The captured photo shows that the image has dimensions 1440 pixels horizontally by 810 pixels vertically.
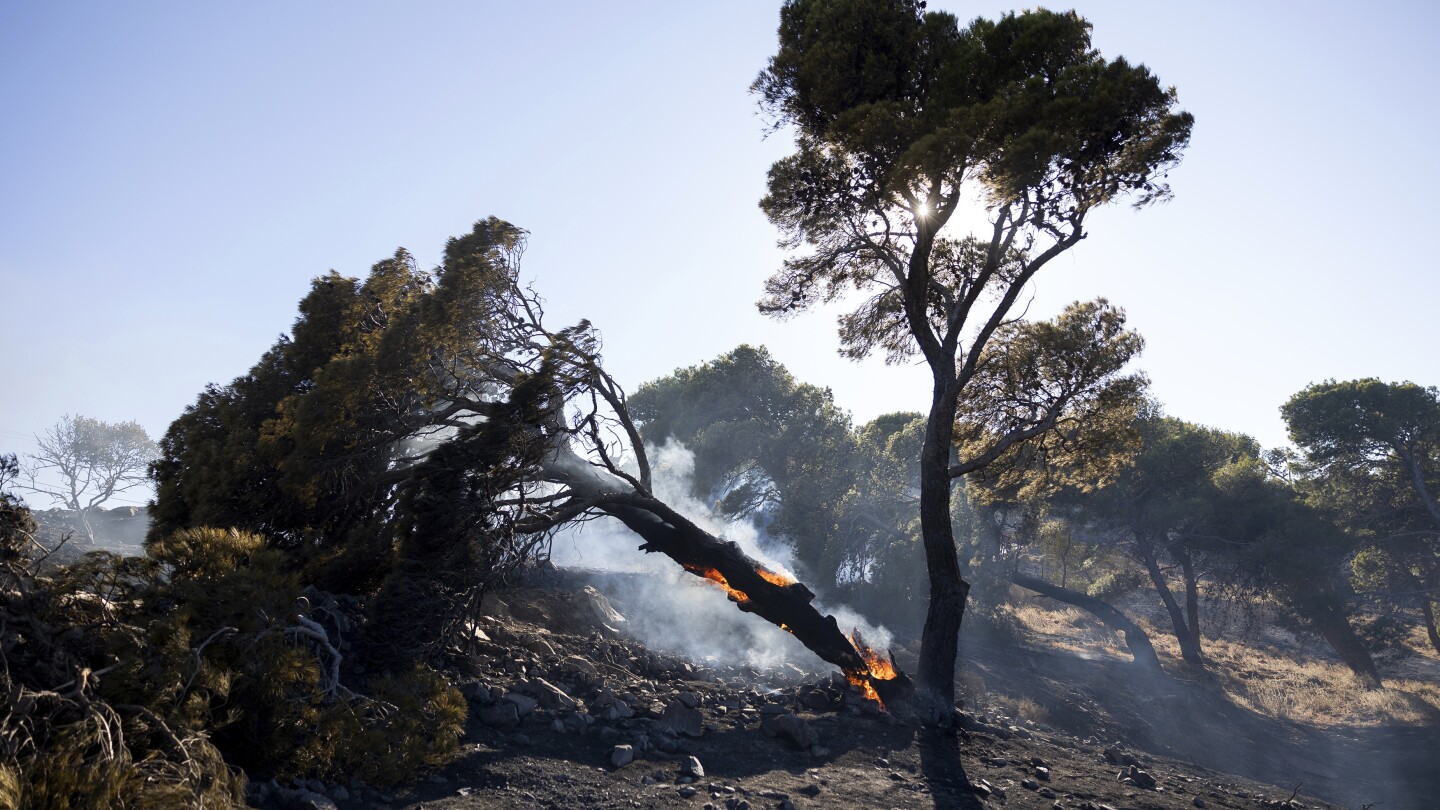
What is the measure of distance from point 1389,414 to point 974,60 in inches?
903

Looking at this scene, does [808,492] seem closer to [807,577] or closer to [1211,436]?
[807,577]

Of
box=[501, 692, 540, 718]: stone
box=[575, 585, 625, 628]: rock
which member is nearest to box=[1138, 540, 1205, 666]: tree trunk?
box=[575, 585, 625, 628]: rock

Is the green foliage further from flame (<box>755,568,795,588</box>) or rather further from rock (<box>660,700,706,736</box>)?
rock (<box>660,700,706,736</box>)

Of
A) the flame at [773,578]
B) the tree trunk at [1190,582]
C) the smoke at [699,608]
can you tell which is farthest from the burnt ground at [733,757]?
the tree trunk at [1190,582]

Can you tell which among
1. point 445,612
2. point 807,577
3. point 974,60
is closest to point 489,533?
point 445,612

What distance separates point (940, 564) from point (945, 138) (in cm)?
598

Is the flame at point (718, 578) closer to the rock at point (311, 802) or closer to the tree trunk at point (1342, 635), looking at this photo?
the rock at point (311, 802)

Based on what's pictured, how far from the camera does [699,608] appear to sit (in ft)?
77.4

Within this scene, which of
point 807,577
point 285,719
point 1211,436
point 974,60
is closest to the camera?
point 285,719

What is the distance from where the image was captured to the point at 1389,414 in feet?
84.1

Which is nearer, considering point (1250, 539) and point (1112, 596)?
point (1250, 539)

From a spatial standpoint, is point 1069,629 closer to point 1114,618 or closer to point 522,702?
point 1114,618

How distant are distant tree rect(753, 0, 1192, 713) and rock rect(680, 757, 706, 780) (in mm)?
4702

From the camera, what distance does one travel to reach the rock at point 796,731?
9.69 metres
